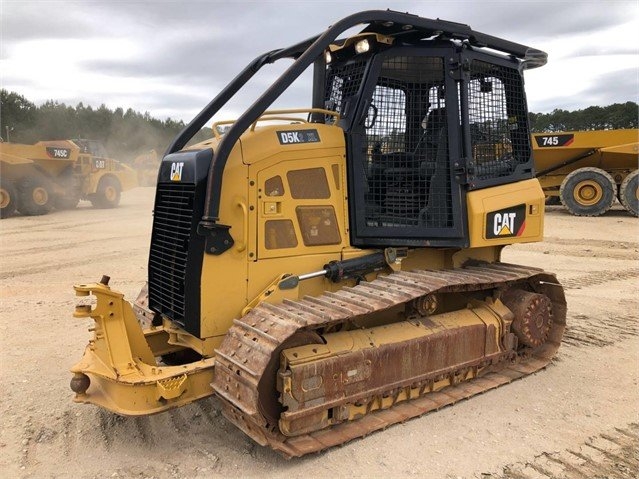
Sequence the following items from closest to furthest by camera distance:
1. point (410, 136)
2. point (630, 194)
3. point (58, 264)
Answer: point (410, 136) < point (58, 264) < point (630, 194)

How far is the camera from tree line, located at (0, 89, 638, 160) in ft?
136

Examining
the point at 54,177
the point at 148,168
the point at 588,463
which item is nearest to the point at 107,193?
the point at 54,177

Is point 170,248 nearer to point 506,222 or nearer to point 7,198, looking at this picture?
point 506,222

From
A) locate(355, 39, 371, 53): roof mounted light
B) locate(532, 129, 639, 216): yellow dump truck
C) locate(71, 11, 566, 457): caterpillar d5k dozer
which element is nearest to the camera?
locate(71, 11, 566, 457): caterpillar d5k dozer

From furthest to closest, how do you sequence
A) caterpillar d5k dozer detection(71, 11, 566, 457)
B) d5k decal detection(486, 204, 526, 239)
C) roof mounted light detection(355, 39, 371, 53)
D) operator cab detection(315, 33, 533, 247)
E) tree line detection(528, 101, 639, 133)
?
tree line detection(528, 101, 639, 133) < d5k decal detection(486, 204, 526, 239) < operator cab detection(315, 33, 533, 247) < roof mounted light detection(355, 39, 371, 53) < caterpillar d5k dozer detection(71, 11, 566, 457)

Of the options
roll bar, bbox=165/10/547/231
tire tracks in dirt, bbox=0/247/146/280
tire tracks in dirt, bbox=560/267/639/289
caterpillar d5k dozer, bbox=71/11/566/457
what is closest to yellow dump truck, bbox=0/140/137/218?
tire tracks in dirt, bbox=0/247/146/280

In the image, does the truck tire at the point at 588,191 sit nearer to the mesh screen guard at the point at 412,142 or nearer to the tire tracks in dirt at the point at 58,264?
the tire tracks in dirt at the point at 58,264

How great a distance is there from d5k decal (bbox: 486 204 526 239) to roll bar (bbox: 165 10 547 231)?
138 cm

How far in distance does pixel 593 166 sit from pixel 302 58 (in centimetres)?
1527

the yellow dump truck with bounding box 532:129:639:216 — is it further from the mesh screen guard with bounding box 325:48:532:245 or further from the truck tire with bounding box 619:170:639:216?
the mesh screen guard with bounding box 325:48:532:245

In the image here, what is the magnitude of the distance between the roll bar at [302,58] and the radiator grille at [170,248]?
265 mm

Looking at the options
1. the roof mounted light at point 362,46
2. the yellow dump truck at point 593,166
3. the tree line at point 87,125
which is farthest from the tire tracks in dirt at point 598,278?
the tree line at point 87,125

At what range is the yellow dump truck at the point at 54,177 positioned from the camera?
59.8 feet

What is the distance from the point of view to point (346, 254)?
4344 millimetres
